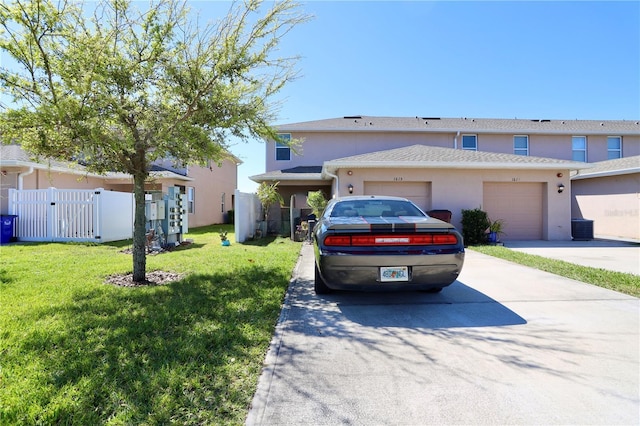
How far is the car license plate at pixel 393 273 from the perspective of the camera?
4.11 metres

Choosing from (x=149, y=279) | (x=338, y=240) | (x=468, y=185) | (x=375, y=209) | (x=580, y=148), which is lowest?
(x=149, y=279)

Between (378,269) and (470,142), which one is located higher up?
(470,142)

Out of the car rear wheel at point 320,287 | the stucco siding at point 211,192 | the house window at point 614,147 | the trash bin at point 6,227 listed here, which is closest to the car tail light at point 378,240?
the car rear wheel at point 320,287

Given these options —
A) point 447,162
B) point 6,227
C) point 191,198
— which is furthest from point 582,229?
point 6,227

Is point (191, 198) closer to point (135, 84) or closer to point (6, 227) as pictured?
point (6, 227)

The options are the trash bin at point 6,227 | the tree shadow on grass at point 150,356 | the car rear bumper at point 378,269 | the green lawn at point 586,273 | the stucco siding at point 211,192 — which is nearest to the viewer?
the tree shadow on grass at point 150,356

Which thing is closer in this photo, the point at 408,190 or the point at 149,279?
the point at 149,279

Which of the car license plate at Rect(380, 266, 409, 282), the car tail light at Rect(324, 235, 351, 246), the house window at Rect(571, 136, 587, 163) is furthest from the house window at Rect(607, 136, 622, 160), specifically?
the car tail light at Rect(324, 235, 351, 246)

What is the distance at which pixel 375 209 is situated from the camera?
5.52m

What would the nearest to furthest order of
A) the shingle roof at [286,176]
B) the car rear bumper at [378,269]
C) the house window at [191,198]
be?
the car rear bumper at [378,269] < the shingle roof at [286,176] < the house window at [191,198]

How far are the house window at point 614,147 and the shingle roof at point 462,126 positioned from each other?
0.46 m

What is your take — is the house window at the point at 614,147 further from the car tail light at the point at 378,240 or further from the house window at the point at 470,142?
the car tail light at the point at 378,240

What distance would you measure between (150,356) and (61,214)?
11485 millimetres

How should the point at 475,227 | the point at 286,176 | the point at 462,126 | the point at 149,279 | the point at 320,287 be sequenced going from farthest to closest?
the point at 462,126 → the point at 286,176 → the point at 475,227 → the point at 149,279 → the point at 320,287
